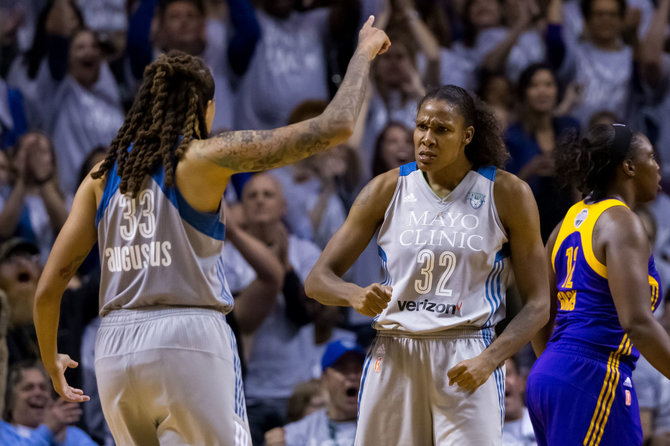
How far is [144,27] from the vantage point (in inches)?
297

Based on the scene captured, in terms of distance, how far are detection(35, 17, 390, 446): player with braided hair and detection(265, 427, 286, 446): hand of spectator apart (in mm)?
2732

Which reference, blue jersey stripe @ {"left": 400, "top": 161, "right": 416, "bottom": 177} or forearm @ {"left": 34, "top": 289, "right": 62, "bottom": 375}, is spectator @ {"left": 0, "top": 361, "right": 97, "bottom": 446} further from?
blue jersey stripe @ {"left": 400, "top": 161, "right": 416, "bottom": 177}

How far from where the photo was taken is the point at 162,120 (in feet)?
10.9

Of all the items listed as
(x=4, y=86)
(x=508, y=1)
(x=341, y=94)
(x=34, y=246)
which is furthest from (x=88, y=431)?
(x=508, y=1)

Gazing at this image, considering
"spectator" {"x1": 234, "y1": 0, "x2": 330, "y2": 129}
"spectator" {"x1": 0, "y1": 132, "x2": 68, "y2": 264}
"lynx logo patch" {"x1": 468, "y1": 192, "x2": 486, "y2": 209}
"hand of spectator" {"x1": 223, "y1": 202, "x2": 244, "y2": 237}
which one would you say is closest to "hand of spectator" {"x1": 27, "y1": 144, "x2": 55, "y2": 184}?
"spectator" {"x1": 0, "y1": 132, "x2": 68, "y2": 264}

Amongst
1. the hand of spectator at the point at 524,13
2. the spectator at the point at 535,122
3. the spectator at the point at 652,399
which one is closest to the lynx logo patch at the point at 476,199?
the spectator at the point at 652,399

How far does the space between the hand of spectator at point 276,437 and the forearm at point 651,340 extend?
3010 mm

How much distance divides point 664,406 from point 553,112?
278 centimetres

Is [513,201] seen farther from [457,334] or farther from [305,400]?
[305,400]

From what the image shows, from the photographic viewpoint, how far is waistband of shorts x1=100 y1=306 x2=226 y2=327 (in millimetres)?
3186

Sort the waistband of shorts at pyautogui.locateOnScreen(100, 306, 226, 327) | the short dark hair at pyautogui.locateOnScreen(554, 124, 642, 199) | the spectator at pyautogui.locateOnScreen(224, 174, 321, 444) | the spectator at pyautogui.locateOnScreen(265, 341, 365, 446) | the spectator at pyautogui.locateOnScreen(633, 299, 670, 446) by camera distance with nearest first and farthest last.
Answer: the waistband of shorts at pyautogui.locateOnScreen(100, 306, 226, 327) < the short dark hair at pyautogui.locateOnScreen(554, 124, 642, 199) < the spectator at pyautogui.locateOnScreen(265, 341, 365, 446) < the spectator at pyautogui.locateOnScreen(224, 174, 321, 444) < the spectator at pyautogui.locateOnScreen(633, 299, 670, 446)

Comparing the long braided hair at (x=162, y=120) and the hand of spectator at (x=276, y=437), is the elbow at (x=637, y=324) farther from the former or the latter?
the hand of spectator at (x=276, y=437)

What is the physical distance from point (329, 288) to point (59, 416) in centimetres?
297

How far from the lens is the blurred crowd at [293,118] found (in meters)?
6.26
